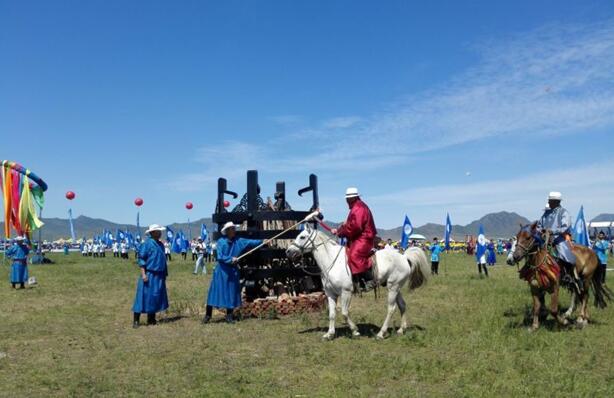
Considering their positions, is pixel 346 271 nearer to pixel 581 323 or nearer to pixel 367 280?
pixel 367 280

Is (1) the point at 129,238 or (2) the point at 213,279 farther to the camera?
(1) the point at 129,238

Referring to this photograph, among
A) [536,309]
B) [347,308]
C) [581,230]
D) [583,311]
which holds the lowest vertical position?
[583,311]

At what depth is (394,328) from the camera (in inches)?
430

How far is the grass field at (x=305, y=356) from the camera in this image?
22.5 feet

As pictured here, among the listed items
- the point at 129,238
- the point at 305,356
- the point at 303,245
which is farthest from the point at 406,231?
→ the point at 129,238

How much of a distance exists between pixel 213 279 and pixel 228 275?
375 millimetres

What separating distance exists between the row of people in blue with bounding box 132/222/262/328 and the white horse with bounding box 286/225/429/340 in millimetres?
2038

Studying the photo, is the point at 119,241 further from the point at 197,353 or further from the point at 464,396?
the point at 464,396

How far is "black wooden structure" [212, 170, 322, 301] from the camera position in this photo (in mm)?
12859

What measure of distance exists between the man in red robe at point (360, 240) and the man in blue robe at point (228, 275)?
2843mm

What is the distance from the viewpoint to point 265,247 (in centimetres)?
1323

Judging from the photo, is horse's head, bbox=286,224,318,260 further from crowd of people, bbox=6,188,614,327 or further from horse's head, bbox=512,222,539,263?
horse's head, bbox=512,222,539,263

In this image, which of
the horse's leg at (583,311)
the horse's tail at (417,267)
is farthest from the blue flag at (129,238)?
the horse's leg at (583,311)

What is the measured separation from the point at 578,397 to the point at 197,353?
5.77 meters
